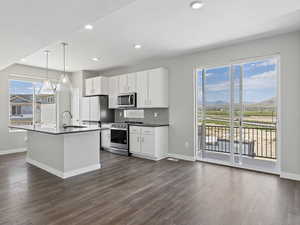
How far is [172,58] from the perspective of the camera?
490 centimetres

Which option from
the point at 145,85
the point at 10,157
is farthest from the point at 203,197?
the point at 10,157

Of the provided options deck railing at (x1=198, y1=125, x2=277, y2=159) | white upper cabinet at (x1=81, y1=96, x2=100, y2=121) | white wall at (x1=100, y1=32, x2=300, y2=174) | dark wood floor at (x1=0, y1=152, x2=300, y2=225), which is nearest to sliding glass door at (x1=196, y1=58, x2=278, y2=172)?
deck railing at (x1=198, y1=125, x2=277, y2=159)

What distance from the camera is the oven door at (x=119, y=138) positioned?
511 centimetres

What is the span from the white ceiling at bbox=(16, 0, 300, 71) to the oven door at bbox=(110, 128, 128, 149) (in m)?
2.19

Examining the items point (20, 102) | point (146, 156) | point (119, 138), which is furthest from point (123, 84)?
point (20, 102)

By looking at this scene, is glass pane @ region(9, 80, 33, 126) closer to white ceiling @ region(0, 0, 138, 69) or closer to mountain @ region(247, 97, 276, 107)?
white ceiling @ region(0, 0, 138, 69)

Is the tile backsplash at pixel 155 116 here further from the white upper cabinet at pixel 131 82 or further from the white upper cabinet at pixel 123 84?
the white upper cabinet at pixel 123 84

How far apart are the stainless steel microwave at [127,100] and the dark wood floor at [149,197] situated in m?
2.04

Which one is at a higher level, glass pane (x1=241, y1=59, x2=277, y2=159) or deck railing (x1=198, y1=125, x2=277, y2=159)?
glass pane (x1=241, y1=59, x2=277, y2=159)

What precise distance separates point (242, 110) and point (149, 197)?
2.84 m

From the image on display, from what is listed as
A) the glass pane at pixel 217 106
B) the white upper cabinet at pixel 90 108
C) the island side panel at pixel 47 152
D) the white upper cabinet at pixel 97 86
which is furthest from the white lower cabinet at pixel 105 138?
the glass pane at pixel 217 106

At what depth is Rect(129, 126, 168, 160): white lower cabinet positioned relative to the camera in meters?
4.57

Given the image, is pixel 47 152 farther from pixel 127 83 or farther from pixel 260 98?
pixel 260 98

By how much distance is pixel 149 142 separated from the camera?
462 cm
